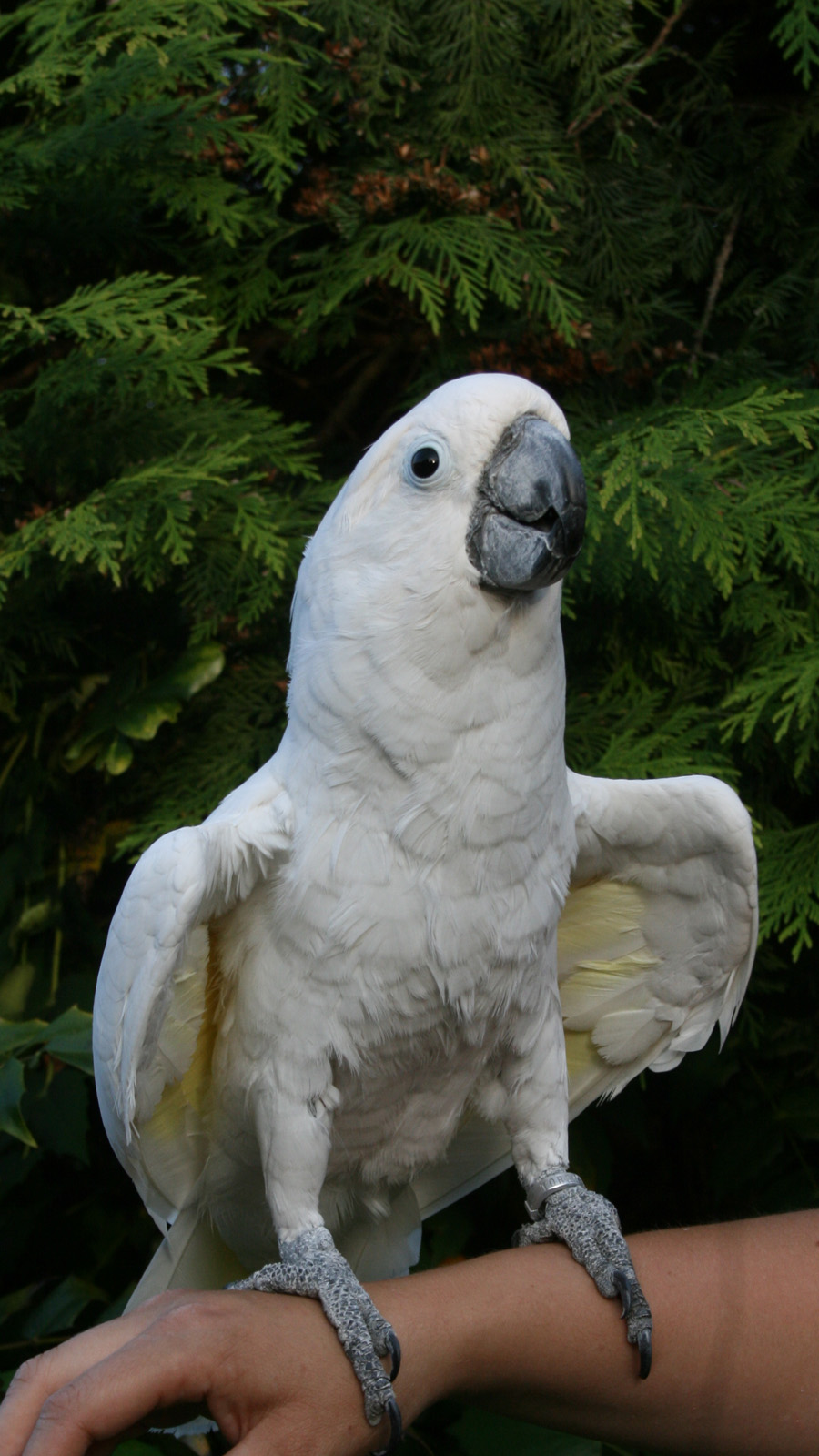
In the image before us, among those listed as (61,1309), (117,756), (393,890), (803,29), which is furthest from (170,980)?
(803,29)

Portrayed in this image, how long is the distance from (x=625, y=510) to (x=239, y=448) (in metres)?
0.55

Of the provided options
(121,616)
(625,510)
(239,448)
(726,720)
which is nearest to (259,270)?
(239,448)

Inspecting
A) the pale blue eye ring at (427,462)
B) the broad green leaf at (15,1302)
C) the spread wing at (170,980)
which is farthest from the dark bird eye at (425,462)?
the broad green leaf at (15,1302)

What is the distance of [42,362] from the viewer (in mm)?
1644

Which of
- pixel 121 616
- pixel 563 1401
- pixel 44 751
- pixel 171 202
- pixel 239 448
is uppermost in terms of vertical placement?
pixel 171 202

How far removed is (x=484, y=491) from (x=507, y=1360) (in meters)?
0.77

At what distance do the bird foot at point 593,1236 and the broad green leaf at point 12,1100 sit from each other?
52cm

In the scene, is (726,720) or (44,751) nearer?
(726,720)

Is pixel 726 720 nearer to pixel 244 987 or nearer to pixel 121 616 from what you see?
pixel 244 987

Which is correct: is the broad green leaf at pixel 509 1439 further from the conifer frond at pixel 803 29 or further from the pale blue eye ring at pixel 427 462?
the conifer frond at pixel 803 29

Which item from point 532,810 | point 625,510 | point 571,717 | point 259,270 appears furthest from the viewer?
point 259,270

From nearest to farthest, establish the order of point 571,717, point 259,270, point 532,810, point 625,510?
point 532,810 < point 625,510 < point 571,717 < point 259,270

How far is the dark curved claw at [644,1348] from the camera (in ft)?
3.36

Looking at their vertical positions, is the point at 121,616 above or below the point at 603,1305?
above
